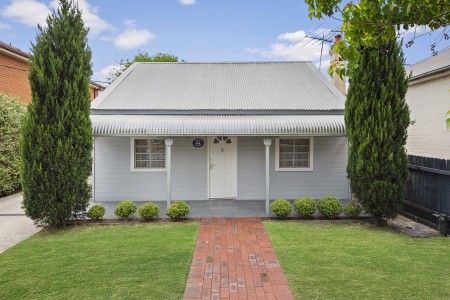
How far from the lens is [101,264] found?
5609mm

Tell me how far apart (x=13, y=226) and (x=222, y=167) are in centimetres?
608

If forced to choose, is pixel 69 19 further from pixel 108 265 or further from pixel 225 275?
pixel 225 275

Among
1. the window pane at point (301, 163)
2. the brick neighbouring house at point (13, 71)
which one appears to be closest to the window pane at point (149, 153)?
the window pane at point (301, 163)

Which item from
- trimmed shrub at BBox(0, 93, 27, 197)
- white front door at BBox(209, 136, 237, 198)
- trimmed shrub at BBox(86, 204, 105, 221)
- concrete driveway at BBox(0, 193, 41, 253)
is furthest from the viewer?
trimmed shrub at BBox(0, 93, 27, 197)

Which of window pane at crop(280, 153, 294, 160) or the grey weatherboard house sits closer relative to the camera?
the grey weatherboard house

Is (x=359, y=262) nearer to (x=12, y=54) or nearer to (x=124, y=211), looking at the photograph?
(x=124, y=211)

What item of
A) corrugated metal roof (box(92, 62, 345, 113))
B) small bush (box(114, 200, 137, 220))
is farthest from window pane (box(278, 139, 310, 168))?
small bush (box(114, 200, 137, 220))

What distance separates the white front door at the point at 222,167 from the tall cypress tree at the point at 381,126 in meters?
4.24

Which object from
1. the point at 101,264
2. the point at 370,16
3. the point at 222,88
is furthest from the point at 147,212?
the point at 370,16

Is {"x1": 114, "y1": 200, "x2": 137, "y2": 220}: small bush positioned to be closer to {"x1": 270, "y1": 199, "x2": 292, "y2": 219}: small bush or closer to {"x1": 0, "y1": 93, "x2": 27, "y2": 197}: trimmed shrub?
{"x1": 270, "y1": 199, "x2": 292, "y2": 219}: small bush

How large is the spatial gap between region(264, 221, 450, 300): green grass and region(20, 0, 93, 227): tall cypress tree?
4955 millimetres

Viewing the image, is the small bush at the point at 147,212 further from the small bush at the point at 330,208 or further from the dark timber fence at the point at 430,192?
the dark timber fence at the point at 430,192

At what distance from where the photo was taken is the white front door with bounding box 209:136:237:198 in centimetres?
1078

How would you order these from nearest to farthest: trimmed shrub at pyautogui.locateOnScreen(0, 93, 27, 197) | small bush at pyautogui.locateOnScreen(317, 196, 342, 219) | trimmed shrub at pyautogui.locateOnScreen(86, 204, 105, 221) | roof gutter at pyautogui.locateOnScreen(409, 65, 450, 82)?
trimmed shrub at pyautogui.locateOnScreen(86, 204, 105, 221)
small bush at pyautogui.locateOnScreen(317, 196, 342, 219)
roof gutter at pyautogui.locateOnScreen(409, 65, 450, 82)
trimmed shrub at pyautogui.locateOnScreen(0, 93, 27, 197)
